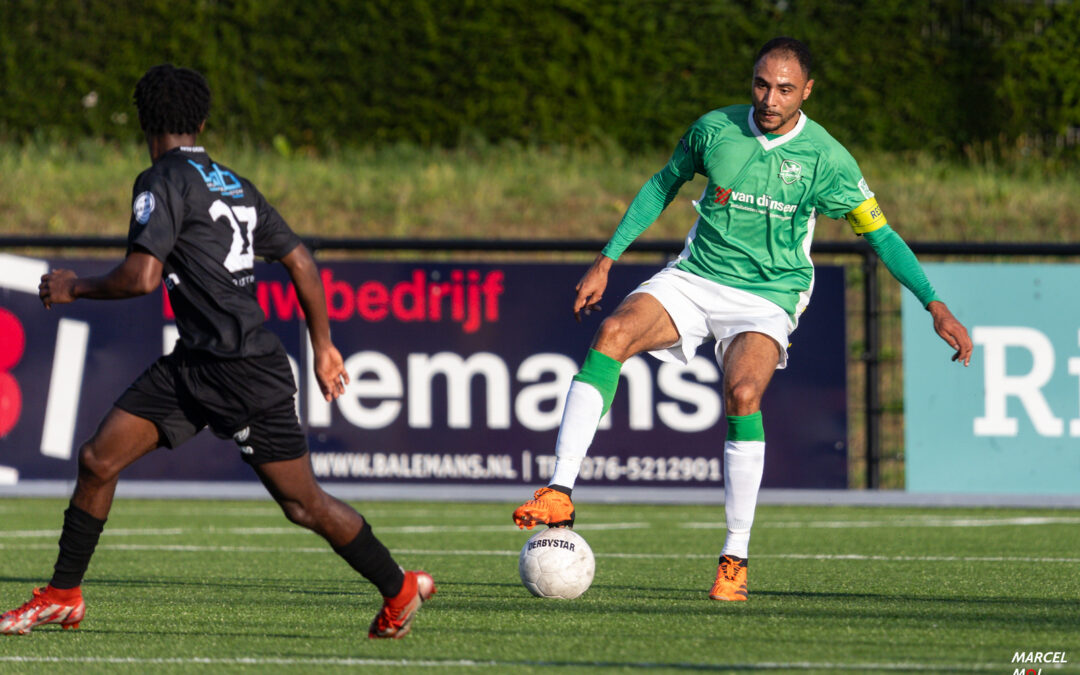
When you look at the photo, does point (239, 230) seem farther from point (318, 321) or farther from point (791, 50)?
point (791, 50)

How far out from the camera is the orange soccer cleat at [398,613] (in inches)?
191

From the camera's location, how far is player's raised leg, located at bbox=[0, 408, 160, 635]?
16.2ft

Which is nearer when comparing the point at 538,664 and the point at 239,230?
the point at 538,664

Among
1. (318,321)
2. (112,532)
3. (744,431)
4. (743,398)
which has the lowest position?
(112,532)

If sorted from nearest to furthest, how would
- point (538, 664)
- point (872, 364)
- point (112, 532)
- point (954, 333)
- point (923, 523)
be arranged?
point (538, 664), point (954, 333), point (112, 532), point (923, 523), point (872, 364)

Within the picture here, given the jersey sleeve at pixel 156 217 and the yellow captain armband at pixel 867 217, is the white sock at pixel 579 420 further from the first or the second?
the jersey sleeve at pixel 156 217

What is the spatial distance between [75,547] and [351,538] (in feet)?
3.06

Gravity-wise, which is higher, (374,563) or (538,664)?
(374,563)

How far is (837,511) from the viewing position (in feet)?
35.7

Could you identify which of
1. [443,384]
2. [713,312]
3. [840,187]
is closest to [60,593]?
[713,312]

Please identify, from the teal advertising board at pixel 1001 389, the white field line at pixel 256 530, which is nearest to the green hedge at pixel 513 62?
the teal advertising board at pixel 1001 389

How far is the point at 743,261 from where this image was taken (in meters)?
6.39

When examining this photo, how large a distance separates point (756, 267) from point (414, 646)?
2.41m

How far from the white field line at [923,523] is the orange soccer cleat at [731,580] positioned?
3.72m
